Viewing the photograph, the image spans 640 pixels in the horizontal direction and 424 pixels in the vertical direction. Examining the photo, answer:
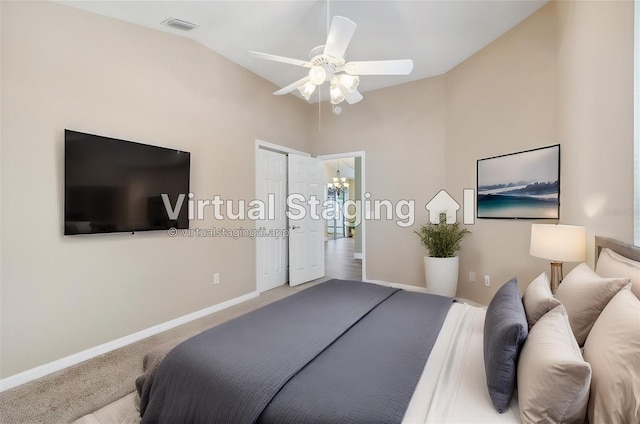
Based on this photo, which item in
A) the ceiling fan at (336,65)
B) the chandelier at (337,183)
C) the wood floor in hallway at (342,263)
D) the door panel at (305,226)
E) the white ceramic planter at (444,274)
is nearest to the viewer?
Answer: the ceiling fan at (336,65)

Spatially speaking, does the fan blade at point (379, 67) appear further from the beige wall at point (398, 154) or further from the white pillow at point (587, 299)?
the beige wall at point (398, 154)

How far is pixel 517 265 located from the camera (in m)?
3.17

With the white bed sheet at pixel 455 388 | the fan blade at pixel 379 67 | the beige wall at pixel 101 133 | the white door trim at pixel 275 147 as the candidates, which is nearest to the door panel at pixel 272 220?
the white door trim at pixel 275 147

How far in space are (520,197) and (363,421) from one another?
3021 millimetres

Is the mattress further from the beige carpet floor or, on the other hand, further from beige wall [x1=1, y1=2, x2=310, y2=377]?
beige wall [x1=1, y1=2, x2=310, y2=377]

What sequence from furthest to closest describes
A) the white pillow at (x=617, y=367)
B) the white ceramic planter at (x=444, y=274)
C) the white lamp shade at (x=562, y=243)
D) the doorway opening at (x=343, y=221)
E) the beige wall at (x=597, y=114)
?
the doorway opening at (x=343, y=221) → the white ceramic planter at (x=444, y=274) → the white lamp shade at (x=562, y=243) → the beige wall at (x=597, y=114) → the white pillow at (x=617, y=367)

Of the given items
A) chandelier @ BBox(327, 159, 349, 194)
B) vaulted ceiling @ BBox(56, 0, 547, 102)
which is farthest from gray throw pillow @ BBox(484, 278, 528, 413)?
chandelier @ BBox(327, 159, 349, 194)

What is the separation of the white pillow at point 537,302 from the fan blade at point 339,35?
1.95 meters

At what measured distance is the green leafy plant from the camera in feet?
12.1

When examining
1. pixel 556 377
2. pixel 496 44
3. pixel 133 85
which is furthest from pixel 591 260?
pixel 133 85

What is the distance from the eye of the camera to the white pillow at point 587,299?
50.4 inches

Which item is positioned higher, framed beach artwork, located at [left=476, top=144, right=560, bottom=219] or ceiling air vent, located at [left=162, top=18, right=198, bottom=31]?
ceiling air vent, located at [left=162, top=18, right=198, bottom=31]

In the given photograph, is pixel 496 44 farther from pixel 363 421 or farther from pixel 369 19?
pixel 363 421

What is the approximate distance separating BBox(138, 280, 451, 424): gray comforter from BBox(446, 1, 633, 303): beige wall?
1.39 metres
